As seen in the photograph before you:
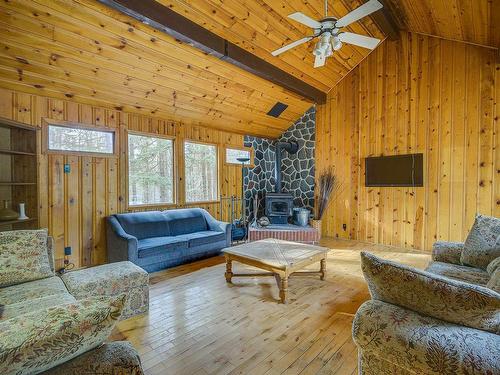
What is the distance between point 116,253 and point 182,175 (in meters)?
1.93

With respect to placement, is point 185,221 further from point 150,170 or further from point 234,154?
point 234,154

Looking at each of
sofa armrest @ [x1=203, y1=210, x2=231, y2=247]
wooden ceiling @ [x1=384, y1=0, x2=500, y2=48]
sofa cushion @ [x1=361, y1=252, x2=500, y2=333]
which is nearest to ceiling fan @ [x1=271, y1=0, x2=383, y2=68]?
wooden ceiling @ [x1=384, y1=0, x2=500, y2=48]

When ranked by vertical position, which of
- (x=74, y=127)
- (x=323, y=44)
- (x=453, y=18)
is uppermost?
(x=453, y=18)

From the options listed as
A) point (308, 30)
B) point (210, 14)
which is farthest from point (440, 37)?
point (210, 14)

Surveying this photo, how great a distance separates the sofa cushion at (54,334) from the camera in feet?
2.65

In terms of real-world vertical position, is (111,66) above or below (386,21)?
below

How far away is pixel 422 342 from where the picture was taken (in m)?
1.14

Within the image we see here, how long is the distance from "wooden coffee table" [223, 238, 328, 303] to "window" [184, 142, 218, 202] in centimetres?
225

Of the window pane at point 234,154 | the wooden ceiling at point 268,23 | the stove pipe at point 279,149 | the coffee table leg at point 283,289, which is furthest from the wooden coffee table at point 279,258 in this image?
the stove pipe at point 279,149

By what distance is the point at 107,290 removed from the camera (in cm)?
244

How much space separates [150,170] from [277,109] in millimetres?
3107

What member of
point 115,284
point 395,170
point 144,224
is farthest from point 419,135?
point 115,284

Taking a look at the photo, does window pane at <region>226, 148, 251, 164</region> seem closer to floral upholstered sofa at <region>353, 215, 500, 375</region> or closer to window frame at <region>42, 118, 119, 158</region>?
window frame at <region>42, 118, 119, 158</region>

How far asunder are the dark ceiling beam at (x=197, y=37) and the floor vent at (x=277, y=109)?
29.4 inches
